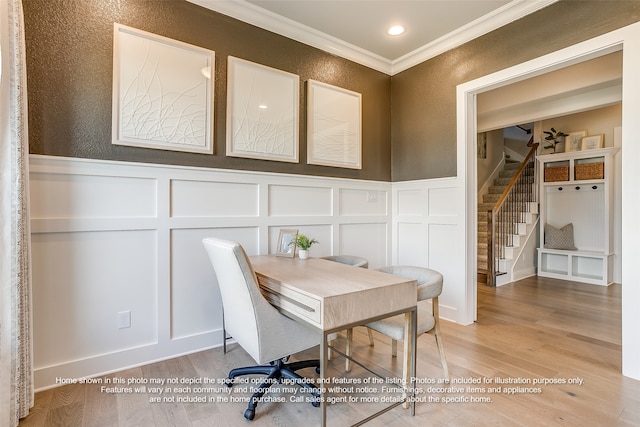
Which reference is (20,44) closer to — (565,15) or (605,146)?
(565,15)

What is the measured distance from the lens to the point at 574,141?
5.19 meters

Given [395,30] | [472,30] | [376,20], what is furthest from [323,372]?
[472,30]

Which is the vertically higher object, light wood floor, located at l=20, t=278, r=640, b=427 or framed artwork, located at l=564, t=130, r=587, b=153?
framed artwork, located at l=564, t=130, r=587, b=153

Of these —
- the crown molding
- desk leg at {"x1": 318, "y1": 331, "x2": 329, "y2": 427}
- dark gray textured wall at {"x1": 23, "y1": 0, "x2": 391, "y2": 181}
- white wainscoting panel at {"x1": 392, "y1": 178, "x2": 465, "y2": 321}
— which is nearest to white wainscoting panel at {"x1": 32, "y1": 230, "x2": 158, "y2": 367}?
dark gray textured wall at {"x1": 23, "y1": 0, "x2": 391, "y2": 181}

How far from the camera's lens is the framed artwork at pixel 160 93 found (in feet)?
7.00

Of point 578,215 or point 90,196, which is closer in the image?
point 90,196

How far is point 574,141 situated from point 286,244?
5514 millimetres

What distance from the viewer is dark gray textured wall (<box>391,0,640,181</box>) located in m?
2.25

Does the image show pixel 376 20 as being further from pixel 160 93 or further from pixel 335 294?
pixel 335 294

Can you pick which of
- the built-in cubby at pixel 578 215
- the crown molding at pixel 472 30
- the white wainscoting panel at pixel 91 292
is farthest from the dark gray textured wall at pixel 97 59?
the built-in cubby at pixel 578 215

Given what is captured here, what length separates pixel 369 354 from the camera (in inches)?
94.3

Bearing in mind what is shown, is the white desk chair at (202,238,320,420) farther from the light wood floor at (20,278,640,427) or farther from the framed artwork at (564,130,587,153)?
the framed artwork at (564,130,587,153)

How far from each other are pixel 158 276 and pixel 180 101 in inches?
53.2

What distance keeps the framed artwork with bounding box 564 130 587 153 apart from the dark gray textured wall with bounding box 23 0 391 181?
5164 millimetres
